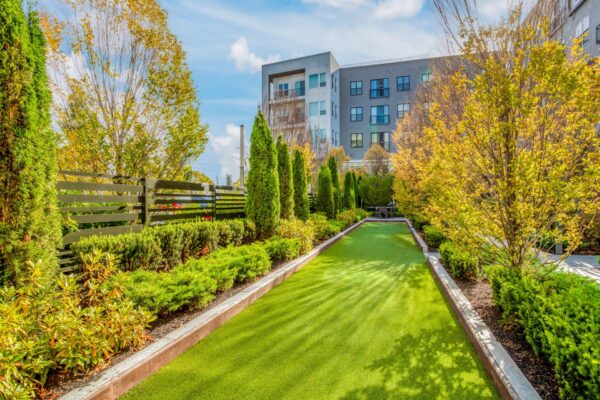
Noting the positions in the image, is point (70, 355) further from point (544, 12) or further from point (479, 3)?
point (544, 12)

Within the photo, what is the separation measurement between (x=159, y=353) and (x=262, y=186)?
247 inches

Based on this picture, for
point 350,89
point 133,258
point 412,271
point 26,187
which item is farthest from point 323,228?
point 350,89

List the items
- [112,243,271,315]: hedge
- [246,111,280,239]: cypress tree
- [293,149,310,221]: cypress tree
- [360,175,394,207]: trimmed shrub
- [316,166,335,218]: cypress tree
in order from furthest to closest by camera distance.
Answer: [360,175,394,207]: trimmed shrub < [316,166,335,218]: cypress tree < [293,149,310,221]: cypress tree < [246,111,280,239]: cypress tree < [112,243,271,315]: hedge

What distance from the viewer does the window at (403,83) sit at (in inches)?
1270

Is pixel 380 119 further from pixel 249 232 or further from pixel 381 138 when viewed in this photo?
pixel 249 232

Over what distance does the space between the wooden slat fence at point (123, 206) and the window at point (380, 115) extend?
26.9 meters

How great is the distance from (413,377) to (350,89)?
34.3 meters

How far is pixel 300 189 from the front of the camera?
12.9 m

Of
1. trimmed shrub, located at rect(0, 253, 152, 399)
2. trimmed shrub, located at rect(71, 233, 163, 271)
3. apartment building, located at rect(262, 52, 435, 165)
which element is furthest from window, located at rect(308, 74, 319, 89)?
trimmed shrub, located at rect(0, 253, 152, 399)

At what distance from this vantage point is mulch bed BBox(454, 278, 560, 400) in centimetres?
250

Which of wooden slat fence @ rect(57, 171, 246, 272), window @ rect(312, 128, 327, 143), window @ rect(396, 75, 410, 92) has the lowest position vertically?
wooden slat fence @ rect(57, 171, 246, 272)

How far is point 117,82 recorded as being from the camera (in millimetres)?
8703

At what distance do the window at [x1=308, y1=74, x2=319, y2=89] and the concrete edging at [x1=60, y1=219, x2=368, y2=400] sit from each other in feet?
95.0

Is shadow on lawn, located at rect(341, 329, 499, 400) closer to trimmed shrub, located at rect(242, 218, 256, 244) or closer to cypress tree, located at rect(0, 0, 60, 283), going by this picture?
cypress tree, located at rect(0, 0, 60, 283)
